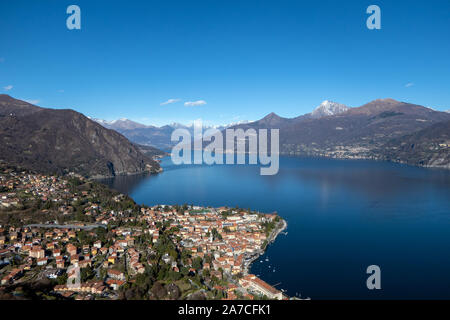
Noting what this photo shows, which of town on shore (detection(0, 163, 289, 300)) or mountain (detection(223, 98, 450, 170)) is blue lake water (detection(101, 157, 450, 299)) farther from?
mountain (detection(223, 98, 450, 170))

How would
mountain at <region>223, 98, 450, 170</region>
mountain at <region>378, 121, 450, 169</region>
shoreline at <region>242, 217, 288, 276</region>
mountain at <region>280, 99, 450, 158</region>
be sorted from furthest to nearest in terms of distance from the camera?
mountain at <region>280, 99, 450, 158</region> < mountain at <region>223, 98, 450, 170</region> < mountain at <region>378, 121, 450, 169</region> < shoreline at <region>242, 217, 288, 276</region>

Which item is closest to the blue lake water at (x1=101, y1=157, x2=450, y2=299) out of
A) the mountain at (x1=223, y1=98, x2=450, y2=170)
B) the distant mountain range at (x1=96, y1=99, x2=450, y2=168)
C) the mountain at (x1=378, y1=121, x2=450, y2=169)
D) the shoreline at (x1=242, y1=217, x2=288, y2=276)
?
the shoreline at (x1=242, y1=217, x2=288, y2=276)

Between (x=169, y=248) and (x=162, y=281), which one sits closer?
(x=162, y=281)

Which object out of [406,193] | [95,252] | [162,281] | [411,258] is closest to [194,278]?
[162,281]

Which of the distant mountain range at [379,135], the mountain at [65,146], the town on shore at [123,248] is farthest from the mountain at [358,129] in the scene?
the town on shore at [123,248]

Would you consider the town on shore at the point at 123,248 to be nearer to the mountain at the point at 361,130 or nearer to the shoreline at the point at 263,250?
the shoreline at the point at 263,250

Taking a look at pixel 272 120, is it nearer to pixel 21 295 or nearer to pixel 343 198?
pixel 343 198

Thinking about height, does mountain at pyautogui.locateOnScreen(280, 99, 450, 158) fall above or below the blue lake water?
above
